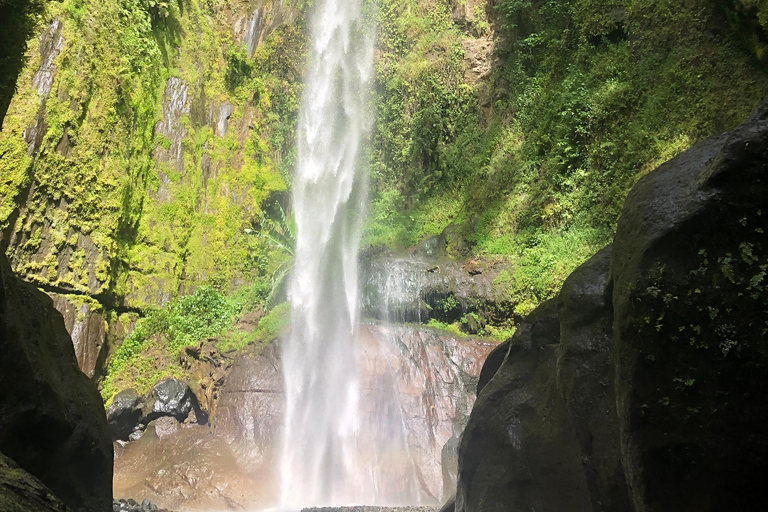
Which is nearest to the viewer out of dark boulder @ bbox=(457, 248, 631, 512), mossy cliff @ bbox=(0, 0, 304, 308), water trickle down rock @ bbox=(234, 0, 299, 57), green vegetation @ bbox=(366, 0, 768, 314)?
dark boulder @ bbox=(457, 248, 631, 512)

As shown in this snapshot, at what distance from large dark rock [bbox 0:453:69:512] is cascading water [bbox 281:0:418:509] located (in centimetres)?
894

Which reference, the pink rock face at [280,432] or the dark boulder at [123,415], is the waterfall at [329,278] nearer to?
the pink rock face at [280,432]

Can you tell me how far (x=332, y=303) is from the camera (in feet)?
49.8

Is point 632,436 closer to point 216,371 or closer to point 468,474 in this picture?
point 468,474

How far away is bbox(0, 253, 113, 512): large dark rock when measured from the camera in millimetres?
4121

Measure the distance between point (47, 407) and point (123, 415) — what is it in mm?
8652

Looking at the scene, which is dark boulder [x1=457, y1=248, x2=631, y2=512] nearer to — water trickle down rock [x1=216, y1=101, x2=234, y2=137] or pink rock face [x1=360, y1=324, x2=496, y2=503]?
pink rock face [x1=360, y1=324, x2=496, y2=503]

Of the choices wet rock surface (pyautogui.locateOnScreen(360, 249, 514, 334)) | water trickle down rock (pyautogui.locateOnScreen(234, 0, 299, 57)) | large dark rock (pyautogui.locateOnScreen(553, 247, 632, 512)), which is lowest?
large dark rock (pyautogui.locateOnScreen(553, 247, 632, 512))

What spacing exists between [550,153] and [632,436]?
1378 cm

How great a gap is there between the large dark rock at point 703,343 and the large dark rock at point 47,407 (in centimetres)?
421

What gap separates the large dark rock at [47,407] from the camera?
13.5 ft

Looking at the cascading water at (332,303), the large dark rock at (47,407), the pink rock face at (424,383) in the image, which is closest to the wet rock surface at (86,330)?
the cascading water at (332,303)

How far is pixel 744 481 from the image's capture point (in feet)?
7.75

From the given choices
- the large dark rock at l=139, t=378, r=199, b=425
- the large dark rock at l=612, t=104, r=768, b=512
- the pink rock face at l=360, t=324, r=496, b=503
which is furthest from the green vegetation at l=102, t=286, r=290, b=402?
the large dark rock at l=612, t=104, r=768, b=512
